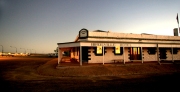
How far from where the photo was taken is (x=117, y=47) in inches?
762

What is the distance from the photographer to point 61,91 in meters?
7.58

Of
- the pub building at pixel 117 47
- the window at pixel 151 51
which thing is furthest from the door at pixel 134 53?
the window at pixel 151 51

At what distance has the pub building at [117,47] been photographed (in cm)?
1669

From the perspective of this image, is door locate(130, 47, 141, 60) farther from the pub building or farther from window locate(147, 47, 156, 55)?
window locate(147, 47, 156, 55)

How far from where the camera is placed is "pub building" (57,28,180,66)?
16688 mm

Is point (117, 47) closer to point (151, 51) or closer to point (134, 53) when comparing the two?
point (134, 53)

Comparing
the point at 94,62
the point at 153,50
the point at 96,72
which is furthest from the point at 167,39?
the point at 96,72

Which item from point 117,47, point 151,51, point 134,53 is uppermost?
point 117,47

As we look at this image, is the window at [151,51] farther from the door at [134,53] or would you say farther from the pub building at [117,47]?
the door at [134,53]

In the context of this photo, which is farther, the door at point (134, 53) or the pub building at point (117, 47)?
the door at point (134, 53)

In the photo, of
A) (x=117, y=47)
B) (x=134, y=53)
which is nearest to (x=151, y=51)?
(x=134, y=53)

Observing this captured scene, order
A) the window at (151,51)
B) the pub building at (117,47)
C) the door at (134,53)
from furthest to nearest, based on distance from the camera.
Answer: the window at (151,51)
the door at (134,53)
the pub building at (117,47)

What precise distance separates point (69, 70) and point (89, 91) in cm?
662

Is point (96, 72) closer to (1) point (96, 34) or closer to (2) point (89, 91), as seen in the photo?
(2) point (89, 91)
